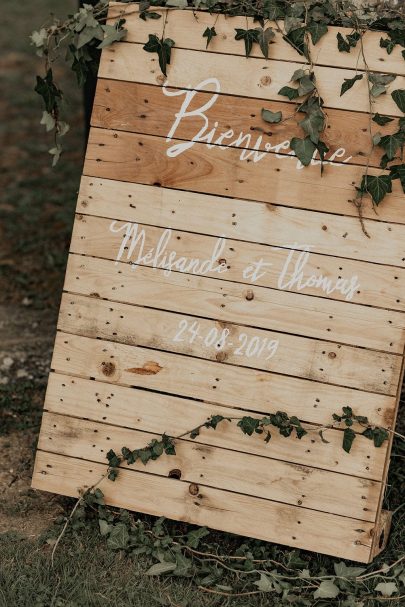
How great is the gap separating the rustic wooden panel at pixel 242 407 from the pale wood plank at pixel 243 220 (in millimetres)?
557

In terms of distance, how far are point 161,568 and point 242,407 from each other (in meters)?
0.73

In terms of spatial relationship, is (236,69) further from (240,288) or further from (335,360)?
(335,360)

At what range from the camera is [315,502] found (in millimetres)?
3451

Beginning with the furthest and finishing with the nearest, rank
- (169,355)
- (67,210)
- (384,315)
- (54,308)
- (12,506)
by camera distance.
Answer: (67,210)
(54,308)
(12,506)
(169,355)
(384,315)

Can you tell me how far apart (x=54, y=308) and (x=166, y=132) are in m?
2.70

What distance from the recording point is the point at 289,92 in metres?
3.35

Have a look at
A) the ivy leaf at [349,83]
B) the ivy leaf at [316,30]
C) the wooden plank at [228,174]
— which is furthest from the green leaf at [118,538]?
the ivy leaf at [316,30]

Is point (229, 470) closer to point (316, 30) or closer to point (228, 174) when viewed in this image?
point (228, 174)

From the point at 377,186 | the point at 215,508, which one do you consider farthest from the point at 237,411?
the point at 377,186

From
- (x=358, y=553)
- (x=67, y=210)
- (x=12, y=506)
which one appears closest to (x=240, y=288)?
(x=358, y=553)

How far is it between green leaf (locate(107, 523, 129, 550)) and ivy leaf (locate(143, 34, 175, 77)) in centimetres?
193

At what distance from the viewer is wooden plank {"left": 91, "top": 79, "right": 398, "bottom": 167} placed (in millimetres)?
3352

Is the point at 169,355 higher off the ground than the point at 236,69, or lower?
lower

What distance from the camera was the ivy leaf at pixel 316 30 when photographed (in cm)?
331
